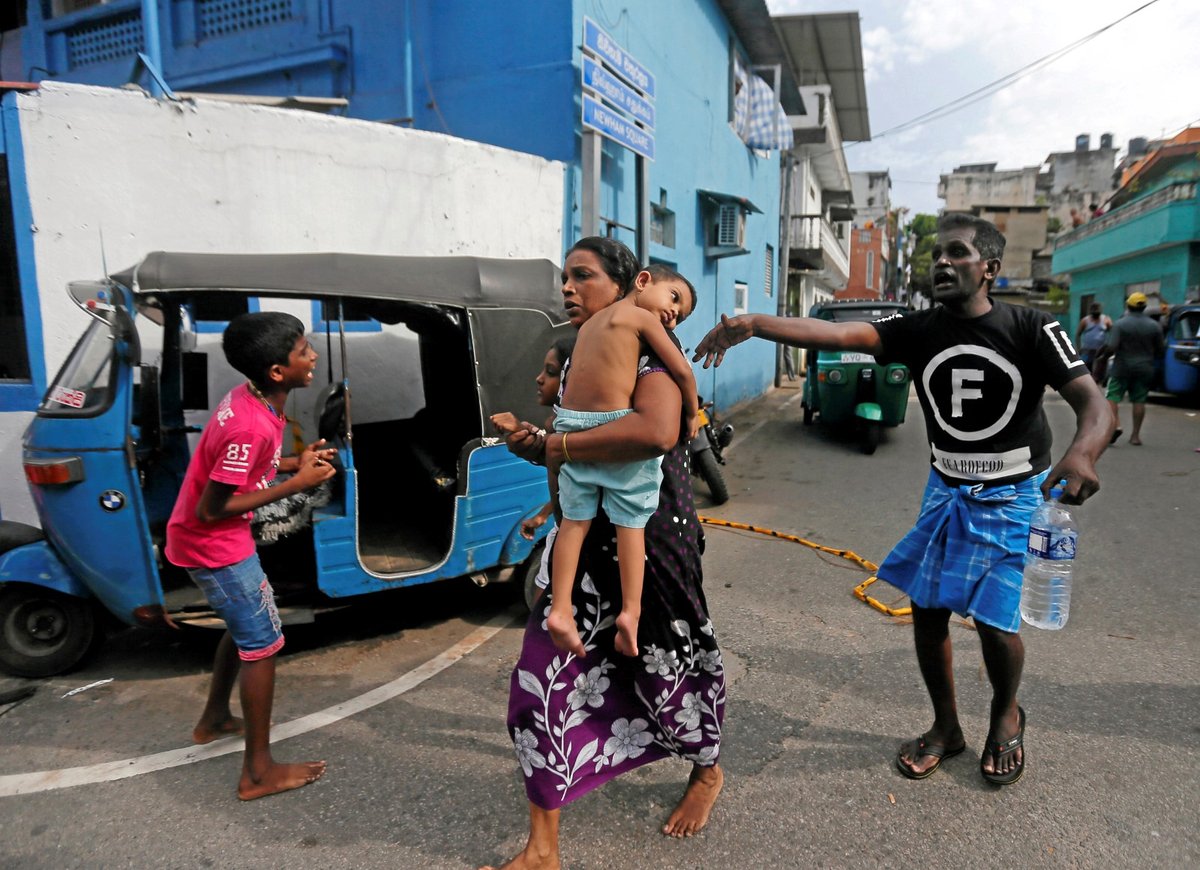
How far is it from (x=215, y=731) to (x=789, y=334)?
8.65 feet

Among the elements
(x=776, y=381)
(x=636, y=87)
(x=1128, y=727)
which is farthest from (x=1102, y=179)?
(x=1128, y=727)

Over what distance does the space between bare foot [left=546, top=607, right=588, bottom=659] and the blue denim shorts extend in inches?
45.5

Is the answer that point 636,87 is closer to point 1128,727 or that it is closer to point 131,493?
point 131,493

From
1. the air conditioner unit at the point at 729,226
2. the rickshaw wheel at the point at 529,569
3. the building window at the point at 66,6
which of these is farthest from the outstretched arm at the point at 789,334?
Answer: the building window at the point at 66,6

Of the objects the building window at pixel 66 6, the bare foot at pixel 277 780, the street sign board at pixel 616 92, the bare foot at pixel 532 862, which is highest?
the building window at pixel 66 6

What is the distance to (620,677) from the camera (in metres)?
2.26

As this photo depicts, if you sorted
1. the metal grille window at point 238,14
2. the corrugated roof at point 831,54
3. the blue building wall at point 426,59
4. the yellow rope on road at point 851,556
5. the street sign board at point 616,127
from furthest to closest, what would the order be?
the corrugated roof at point 831,54, the metal grille window at point 238,14, the blue building wall at point 426,59, the street sign board at point 616,127, the yellow rope on road at point 851,556

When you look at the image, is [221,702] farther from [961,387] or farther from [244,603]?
[961,387]

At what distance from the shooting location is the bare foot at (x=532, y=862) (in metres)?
2.13

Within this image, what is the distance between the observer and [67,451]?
330 cm

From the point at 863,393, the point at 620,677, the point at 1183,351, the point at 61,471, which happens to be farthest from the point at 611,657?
the point at 1183,351

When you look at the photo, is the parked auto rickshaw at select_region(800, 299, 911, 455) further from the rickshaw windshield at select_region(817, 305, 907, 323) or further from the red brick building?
the red brick building

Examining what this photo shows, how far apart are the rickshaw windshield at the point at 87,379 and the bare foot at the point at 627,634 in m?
2.63

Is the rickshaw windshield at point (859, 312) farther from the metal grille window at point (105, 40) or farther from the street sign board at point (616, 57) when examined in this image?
the metal grille window at point (105, 40)
